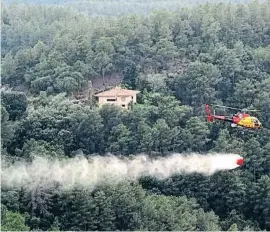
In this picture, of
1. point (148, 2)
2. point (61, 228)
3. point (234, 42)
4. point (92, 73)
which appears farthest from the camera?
point (148, 2)

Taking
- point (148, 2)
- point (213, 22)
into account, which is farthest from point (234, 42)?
point (148, 2)

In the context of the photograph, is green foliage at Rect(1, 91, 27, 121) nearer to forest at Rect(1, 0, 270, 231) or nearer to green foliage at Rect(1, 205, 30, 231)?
forest at Rect(1, 0, 270, 231)

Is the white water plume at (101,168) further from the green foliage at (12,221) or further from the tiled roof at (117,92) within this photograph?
the tiled roof at (117,92)

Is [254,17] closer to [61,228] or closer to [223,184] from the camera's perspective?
[223,184]

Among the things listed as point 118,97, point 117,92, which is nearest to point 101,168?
Answer: point 118,97

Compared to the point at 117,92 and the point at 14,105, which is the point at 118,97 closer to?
the point at 117,92

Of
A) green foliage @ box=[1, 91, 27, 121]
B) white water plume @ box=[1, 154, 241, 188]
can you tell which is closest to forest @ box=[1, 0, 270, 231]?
green foliage @ box=[1, 91, 27, 121]
